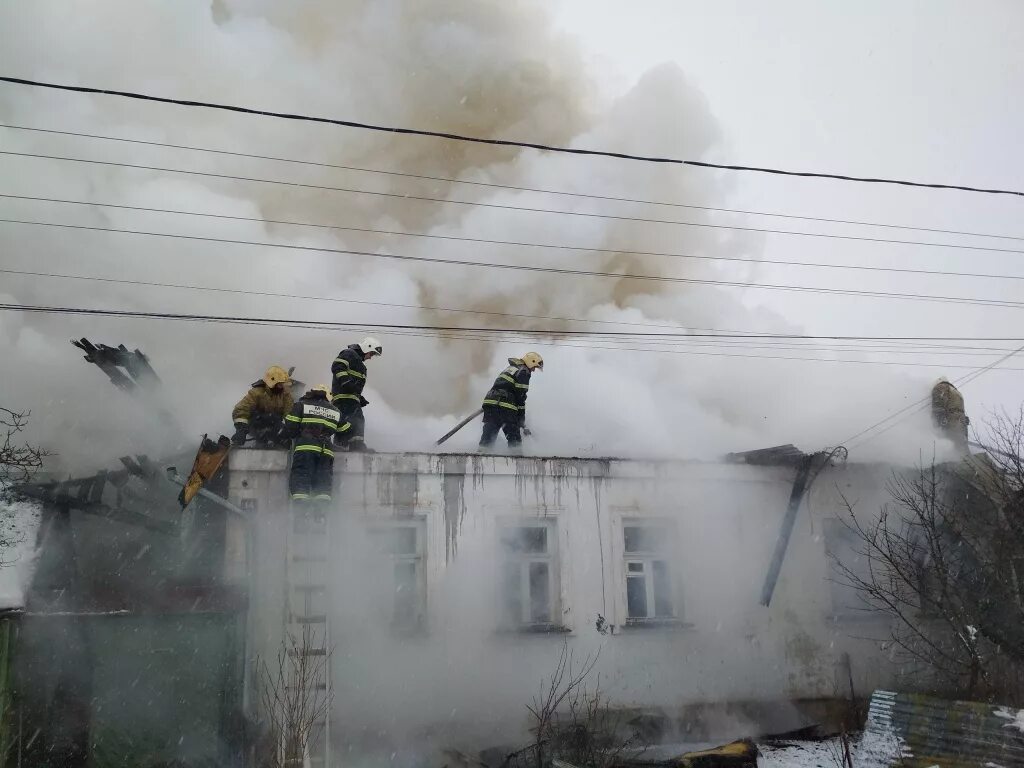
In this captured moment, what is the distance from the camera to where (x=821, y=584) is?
10.2 metres

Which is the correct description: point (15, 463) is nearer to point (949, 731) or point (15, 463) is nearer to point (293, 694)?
point (293, 694)

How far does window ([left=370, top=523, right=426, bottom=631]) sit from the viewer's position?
8750mm

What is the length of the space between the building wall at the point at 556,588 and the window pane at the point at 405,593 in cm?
3

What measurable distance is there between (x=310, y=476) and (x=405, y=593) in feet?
5.99

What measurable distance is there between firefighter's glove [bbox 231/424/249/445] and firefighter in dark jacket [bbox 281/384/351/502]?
0.51 metres

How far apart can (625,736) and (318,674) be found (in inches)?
140

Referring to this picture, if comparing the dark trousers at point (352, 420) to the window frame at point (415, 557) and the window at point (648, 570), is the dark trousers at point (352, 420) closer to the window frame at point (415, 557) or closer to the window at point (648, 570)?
the window frame at point (415, 557)

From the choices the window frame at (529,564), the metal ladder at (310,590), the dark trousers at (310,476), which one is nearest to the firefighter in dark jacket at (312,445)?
the dark trousers at (310,476)

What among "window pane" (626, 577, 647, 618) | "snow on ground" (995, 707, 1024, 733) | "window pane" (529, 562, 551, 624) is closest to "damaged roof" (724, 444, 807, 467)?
"window pane" (626, 577, 647, 618)

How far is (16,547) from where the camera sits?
9.62m

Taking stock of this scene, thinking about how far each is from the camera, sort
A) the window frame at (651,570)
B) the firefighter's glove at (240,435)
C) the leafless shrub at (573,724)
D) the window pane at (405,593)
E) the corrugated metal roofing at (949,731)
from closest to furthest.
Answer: the corrugated metal roofing at (949,731)
the leafless shrub at (573,724)
the firefighter's glove at (240,435)
the window pane at (405,593)
the window frame at (651,570)

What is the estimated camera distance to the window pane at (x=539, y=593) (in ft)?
30.1

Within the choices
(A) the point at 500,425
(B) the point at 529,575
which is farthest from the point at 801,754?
(A) the point at 500,425

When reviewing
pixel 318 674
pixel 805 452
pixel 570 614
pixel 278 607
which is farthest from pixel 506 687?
pixel 805 452
